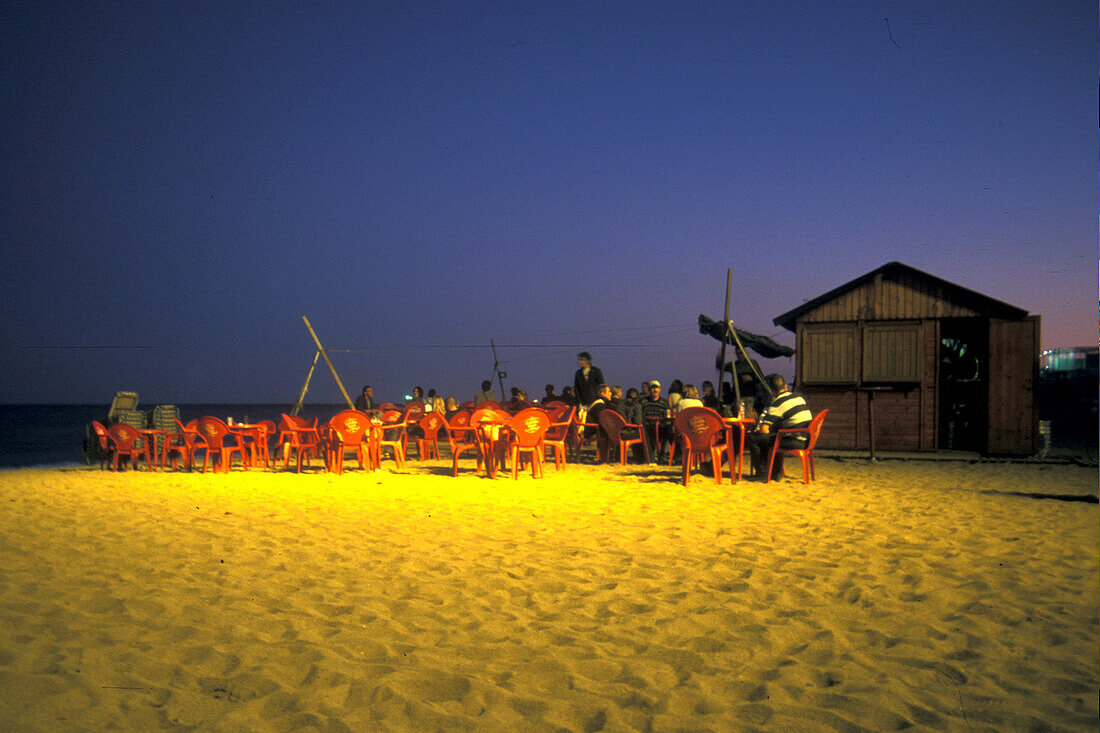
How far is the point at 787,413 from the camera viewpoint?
26.1ft

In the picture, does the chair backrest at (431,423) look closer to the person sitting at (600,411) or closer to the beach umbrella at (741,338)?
the person sitting at (600,411)

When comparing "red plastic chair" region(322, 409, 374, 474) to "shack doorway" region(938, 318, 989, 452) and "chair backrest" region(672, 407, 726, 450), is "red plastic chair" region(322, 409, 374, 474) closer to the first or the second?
"chair backrest" region(672, 407, 726, 450)

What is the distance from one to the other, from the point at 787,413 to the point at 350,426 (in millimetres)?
5543

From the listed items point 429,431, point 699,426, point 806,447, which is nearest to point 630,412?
point 699,426

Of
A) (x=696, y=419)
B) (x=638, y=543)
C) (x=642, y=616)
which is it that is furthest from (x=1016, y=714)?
(x=696, y=419)

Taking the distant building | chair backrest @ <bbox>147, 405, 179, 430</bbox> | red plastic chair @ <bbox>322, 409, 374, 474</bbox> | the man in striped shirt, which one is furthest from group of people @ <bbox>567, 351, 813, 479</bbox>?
the distant building

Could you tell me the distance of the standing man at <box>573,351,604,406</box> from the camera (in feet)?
37.4

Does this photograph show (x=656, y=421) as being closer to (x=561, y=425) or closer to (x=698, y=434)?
(x=561, y=425)

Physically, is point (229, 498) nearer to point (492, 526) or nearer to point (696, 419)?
point (492, 526)

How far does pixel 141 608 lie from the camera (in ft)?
11.2

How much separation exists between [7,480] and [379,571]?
823 cm

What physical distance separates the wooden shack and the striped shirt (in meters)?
4.21

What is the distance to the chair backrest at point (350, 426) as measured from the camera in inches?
364

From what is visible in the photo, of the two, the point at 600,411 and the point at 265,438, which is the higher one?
the point at 600,411
